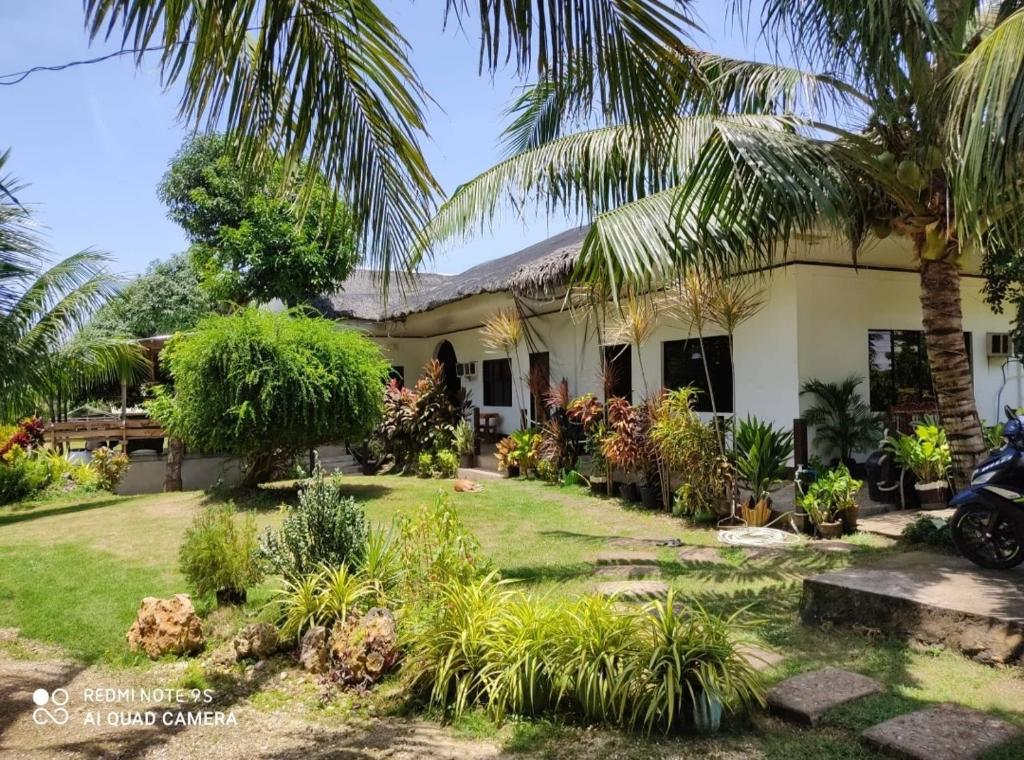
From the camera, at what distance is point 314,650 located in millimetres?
4242

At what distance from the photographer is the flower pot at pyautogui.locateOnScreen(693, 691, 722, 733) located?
125 inches

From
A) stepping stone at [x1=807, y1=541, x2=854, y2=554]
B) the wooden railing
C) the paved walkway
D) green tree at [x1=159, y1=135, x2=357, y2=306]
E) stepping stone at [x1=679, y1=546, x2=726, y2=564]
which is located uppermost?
green tree at [x1=159, y1=135, x2=357, y2=306]

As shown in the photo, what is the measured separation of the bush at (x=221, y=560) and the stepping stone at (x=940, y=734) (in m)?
4.07

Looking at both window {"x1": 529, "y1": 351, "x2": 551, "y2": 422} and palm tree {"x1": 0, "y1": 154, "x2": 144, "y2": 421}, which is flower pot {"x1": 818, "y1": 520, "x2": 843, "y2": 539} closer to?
window {"x1": 529, "y1": 351, "x2": 551, "y2": 422}

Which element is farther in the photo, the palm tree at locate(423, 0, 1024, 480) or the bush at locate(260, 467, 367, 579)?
the bush at locate(260, 467, 367, 579)

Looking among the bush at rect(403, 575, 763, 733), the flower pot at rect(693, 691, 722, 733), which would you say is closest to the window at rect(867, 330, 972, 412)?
the bush at rect(403, 575, 763, 733)

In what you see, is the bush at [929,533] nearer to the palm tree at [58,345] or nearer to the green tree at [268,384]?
the green tree at [268,384]

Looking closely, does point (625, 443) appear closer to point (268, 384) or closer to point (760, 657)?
point (268, 384)

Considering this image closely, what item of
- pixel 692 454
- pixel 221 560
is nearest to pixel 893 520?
pixel 692 454

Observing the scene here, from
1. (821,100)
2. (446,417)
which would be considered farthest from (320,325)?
(821,100)

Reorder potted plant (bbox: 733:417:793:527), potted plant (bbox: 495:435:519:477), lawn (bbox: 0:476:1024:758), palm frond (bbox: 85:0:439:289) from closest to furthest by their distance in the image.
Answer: palm frond (bbox: 85:0:439:289)
lawn (bbox: 0:476:1024:758)
potted plant (bbox: 733:417:793:527)
potted plant (bbox: 495:435:519:477)

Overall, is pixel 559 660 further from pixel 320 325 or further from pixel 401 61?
pixel 320 325

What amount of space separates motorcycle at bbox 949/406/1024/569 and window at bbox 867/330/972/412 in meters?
4.66

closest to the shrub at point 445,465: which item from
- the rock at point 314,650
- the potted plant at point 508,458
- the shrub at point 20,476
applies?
the potted plant at point 508,458
